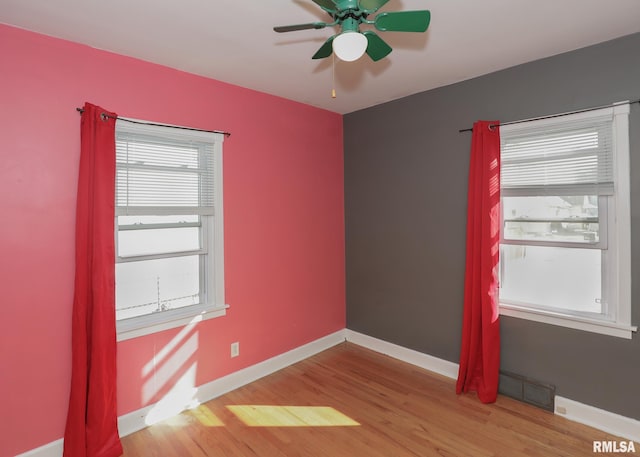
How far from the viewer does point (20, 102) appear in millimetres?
2061

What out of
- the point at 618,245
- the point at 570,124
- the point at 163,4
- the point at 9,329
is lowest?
the point at 9,329

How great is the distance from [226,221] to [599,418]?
321cm

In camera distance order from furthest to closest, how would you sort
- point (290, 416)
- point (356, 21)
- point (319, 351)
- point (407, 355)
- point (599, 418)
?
point (319, 351), point (407, 355), point (290, 416), point (599, 418), point (356, 21)

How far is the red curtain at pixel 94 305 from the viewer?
7.01ft

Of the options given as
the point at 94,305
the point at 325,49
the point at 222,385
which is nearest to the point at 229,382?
the point at 222,385

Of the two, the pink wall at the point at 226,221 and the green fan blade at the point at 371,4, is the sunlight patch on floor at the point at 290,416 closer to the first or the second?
the pink wall at the point at 226,221

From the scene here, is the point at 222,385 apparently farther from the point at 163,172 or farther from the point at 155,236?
the point at 163,172

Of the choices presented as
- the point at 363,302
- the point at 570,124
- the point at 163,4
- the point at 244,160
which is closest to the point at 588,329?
the point at 570,124

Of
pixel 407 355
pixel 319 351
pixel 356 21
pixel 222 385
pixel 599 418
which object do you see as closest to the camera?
pixel 356 21

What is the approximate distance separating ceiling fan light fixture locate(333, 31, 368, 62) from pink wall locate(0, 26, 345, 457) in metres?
1.78

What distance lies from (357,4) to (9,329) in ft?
8.61

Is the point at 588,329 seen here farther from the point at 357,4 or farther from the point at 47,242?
the point at 47,242

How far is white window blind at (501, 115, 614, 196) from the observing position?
7.88ft

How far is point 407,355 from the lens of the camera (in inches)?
139
